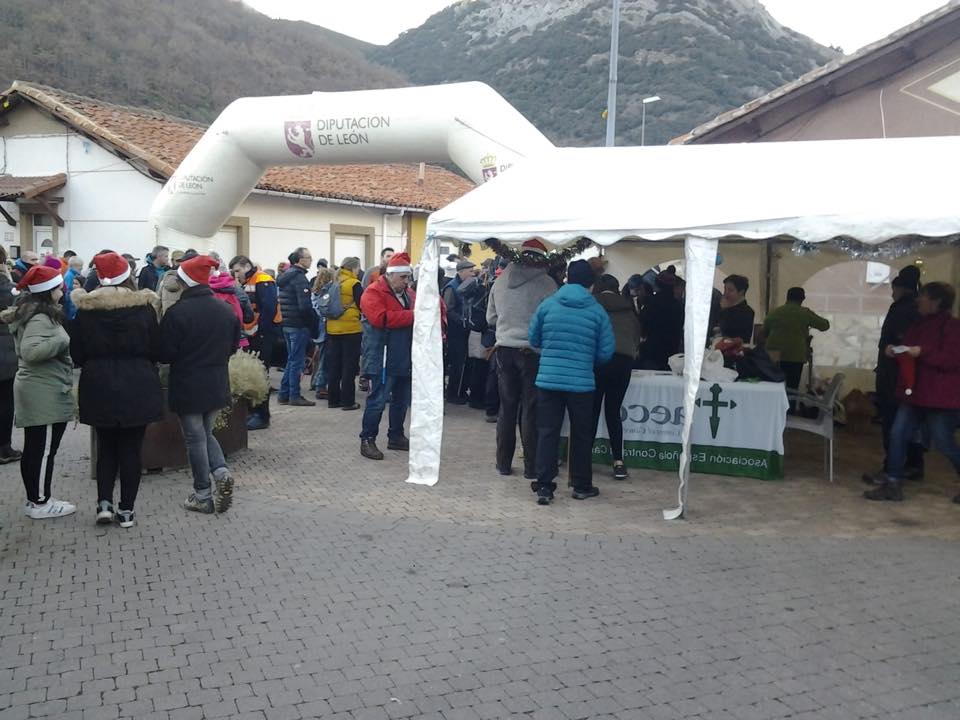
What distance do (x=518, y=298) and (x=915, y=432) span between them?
3.49m

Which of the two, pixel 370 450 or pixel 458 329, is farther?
pixel 458 329

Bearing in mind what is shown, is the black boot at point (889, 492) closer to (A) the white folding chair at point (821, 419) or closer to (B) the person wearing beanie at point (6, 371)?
(A) the white folding chair at point (821, 419)

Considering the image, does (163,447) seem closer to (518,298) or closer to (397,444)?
(397,444)

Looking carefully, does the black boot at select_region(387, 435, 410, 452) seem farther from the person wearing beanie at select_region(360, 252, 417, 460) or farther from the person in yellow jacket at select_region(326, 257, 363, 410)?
the person in yellow jacket at select_region(326, 257, 363, 410)

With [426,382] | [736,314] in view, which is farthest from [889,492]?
[426,382]

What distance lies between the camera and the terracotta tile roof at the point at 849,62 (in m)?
11.2

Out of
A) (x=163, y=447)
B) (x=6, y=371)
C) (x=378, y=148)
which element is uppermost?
(x=378, y=148)

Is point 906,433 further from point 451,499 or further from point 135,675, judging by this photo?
point 135,675

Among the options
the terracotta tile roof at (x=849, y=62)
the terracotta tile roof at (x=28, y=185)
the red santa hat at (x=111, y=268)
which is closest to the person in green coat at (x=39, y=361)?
the red santa hat at (x=111, y=268)

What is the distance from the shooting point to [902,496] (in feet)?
23.1

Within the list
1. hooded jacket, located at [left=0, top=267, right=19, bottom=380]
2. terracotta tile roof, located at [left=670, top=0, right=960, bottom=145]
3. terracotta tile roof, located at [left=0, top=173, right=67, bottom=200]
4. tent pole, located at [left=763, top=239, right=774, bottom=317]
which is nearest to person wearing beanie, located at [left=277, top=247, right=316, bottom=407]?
hooded jacket, located at [left=0, top=267, right=19, bottom=380]

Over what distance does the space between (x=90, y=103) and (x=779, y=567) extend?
20.1 meters

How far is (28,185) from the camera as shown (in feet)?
60.8

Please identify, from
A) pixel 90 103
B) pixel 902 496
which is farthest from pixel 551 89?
pixel 902 496
